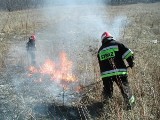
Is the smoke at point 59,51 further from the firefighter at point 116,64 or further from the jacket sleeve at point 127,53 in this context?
the jacket sleeve at point 127,53

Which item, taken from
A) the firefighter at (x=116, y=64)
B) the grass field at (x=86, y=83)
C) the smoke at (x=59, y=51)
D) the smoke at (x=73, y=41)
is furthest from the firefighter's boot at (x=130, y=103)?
the smoke at (x=73, y=41)

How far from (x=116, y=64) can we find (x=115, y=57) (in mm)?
169

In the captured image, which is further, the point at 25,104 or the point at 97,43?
the point at 97,43

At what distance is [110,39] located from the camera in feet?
22.4

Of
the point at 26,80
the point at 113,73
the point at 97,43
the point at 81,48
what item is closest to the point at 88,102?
the point at 113,73

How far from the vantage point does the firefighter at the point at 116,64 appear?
659 centimetres

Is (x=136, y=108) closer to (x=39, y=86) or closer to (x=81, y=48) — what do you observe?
(x=39, y=86)

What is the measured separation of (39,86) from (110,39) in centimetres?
304

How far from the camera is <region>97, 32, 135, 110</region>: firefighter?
659 centimetres

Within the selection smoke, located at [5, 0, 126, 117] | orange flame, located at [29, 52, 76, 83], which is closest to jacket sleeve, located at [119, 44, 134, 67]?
smoke, located at [5, 0, 126, 117]

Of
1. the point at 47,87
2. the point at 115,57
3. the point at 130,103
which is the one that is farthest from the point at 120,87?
the point at 47,87

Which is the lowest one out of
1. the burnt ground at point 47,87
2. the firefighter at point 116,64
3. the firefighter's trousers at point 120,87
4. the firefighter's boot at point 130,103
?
the burnt ground at point 47,87

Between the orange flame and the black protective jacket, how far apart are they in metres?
2.31

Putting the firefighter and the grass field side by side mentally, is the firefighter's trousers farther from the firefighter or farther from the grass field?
the grass field
